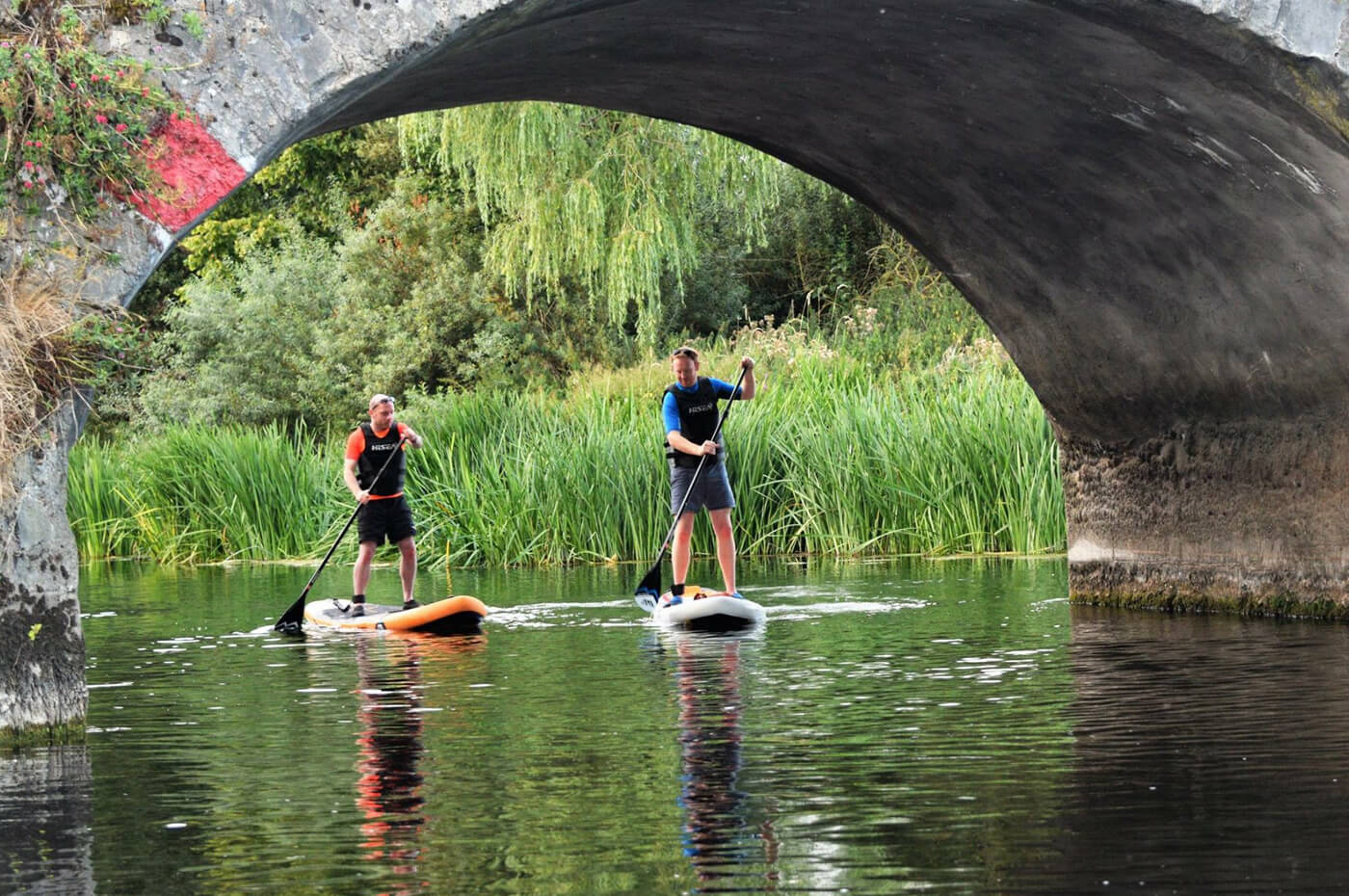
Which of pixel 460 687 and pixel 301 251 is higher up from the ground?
pixel 301 251

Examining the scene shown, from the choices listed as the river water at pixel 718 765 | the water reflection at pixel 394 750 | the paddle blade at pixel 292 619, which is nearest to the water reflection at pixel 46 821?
the river water at pixel 718 765

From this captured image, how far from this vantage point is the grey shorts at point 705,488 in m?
12.8

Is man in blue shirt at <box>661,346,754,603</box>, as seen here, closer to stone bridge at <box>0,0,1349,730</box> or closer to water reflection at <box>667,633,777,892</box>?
stone bridge at <box>0,0,1349,730</box>

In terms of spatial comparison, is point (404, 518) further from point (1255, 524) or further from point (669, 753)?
point (669, 753)

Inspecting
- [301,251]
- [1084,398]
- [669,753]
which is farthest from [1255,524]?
[301,251]

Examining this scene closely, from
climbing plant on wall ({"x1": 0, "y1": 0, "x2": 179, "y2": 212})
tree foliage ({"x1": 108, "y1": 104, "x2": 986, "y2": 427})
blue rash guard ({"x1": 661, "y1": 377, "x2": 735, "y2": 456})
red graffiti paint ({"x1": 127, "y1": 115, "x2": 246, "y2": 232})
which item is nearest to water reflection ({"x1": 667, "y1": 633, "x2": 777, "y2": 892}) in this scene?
red graffiti paint ({"x1": 127, "y1": 115, "x2": 246, "y2": 232})

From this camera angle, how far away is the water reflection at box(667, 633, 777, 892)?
4676 mm

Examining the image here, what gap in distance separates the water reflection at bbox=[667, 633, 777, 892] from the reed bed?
6709mm

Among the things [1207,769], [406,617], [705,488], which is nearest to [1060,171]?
[705,488]

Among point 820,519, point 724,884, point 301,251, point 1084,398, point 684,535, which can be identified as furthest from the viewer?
point 301,251

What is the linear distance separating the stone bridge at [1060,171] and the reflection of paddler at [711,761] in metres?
2.03

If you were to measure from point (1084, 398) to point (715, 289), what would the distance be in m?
16.0

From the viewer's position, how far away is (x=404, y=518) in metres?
13.3

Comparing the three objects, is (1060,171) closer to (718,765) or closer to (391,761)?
(718,765)
